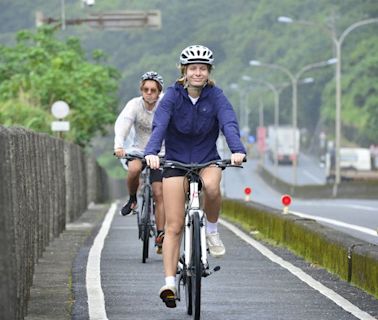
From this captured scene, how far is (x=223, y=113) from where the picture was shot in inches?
464

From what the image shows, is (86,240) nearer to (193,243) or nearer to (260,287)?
(260,287)

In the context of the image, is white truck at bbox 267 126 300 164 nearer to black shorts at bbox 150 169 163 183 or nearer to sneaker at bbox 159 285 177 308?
black shorts at bbox 150 169 163 183

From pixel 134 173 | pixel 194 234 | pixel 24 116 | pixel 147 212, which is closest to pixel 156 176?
pixel 134 173

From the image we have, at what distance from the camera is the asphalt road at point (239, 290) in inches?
471

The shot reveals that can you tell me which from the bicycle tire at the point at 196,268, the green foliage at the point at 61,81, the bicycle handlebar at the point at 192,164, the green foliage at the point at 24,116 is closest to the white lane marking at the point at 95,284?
the bicycle tire at the point at 196,268

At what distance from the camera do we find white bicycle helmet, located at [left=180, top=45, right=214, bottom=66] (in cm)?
1171

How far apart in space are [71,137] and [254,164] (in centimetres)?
10941

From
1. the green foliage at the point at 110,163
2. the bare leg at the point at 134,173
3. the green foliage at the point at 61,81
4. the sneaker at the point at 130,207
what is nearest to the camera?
the bare leg at the point at 134,173

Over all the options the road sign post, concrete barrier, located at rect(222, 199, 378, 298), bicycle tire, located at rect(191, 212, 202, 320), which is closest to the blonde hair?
bicycle tire, located at rect(191, 212, 202, 320)

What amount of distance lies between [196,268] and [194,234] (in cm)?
29

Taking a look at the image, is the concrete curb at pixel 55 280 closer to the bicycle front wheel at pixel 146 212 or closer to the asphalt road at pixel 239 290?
the asphalt road at pixel 239 290

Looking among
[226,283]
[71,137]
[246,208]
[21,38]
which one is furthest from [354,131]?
[226,283]

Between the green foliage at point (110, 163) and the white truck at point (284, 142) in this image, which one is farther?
the green foliage at point (110, 163)

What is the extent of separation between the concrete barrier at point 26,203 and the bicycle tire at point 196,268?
1.21 meters
